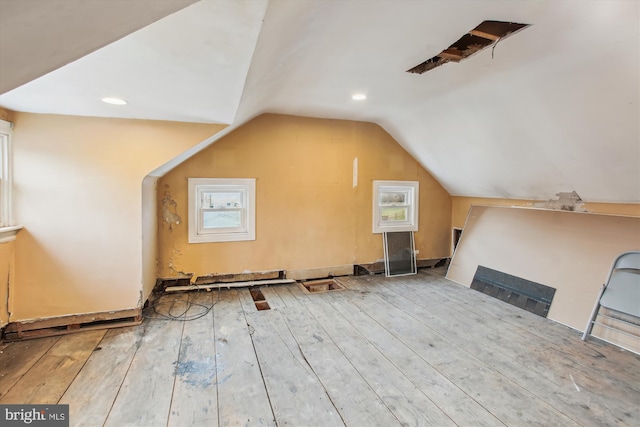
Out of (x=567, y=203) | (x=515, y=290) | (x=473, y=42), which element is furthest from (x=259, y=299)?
(x=567, y=203)

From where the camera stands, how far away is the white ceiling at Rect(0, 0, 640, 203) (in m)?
1.45

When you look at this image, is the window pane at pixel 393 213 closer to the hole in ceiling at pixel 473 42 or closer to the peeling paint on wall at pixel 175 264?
the hole in ceiling at pixel 473 42

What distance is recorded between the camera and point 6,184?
2617mm

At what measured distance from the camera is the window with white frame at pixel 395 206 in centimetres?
496

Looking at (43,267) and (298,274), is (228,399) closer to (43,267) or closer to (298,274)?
(43,267)

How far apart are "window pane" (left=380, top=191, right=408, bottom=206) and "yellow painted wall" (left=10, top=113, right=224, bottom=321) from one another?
115 inches

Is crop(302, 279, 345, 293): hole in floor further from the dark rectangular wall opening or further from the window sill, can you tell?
the window sill

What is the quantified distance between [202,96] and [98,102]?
878 millimetres

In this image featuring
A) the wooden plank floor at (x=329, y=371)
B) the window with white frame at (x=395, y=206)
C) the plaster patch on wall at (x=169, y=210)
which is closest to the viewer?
the wooden plank floor at (x=329, y=371)

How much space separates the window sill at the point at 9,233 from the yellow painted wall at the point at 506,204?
5574mm

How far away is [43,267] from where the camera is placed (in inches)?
109

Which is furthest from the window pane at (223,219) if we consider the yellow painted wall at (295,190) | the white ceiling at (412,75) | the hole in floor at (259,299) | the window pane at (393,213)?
the window pane at (393,213)

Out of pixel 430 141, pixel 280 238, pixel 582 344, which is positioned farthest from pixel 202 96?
→ pixel 582 344

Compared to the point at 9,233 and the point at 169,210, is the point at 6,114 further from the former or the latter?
the point at 169,210
